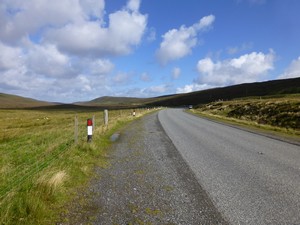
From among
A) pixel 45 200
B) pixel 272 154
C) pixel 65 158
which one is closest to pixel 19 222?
pixel 45 200

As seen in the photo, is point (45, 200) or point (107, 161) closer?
point (45, 200)

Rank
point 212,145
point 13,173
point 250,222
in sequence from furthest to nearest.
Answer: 1. point 212,145
2. point 13,173
3. point 250,222

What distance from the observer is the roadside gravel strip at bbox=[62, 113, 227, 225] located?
4.52 metres

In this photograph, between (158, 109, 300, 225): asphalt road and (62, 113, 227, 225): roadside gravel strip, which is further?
(158, 109, 300, 225): asphalt road

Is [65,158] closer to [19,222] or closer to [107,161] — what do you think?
[107,161]

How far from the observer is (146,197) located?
18.1 feet

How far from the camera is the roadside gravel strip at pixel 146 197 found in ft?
14.8

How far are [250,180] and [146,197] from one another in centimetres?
261

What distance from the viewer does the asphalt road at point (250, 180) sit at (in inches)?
185

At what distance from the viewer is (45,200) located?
504cm

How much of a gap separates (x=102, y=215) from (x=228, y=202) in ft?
7.28

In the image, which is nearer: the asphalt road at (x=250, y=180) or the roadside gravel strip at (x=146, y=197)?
the roadside gravel strip at (x=146, y=197)

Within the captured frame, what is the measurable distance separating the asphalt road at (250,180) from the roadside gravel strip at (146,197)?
34 centimetres

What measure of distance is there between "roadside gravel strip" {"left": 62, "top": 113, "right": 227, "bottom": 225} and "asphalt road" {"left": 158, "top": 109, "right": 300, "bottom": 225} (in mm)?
338
